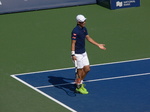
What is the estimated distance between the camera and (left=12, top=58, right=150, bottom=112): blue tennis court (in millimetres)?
13828

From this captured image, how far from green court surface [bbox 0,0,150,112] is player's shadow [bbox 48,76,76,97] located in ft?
2.82

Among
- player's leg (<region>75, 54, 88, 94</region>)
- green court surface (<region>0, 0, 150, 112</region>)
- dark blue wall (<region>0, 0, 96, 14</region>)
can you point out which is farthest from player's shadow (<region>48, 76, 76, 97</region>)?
dark blue wall (<region>0, 0, 96, 14</region>)

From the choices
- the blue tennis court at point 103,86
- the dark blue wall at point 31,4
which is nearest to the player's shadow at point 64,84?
the blue tennis court at point 103,86

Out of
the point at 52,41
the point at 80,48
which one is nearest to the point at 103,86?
the point at 80,48

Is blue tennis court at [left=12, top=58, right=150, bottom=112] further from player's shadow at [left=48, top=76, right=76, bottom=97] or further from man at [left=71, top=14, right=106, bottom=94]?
man at [left=71, top=14, right=106, bottom=94]

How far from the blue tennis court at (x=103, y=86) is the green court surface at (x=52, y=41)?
378 mm

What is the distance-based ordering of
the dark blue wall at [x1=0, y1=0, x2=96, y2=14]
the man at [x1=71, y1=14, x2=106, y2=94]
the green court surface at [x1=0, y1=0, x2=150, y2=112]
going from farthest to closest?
1. the dark blue wall at [x1=0, y1=0, x2=96, y2=14]
2. the green court surface at [x1=0, y1=0, x2=150, y2=112]
3. the man at [x1=71, y1=14, x2=106, y2=94]

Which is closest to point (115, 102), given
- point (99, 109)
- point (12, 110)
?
point (99, 109)

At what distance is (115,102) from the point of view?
552 inches

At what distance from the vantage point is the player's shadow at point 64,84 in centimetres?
1489

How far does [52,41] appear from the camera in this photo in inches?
752

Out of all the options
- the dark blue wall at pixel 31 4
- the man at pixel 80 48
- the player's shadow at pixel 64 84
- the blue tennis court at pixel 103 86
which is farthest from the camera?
the dark blue wall at pixel 31 4

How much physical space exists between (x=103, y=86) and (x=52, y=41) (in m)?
4.57

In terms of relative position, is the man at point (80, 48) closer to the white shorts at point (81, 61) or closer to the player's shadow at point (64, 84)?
the white shorts at point (81, 61)
